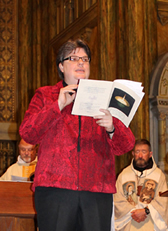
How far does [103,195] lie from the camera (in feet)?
6.66

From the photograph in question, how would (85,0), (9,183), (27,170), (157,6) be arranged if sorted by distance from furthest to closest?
(85,0)
(157,6)
(27,170)
(9,183)

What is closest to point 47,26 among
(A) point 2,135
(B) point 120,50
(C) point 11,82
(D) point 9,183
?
(C) point 11,82

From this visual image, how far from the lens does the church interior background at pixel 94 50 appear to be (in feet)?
20.2

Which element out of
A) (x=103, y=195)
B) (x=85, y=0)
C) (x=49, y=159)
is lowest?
(x=103, y=195)

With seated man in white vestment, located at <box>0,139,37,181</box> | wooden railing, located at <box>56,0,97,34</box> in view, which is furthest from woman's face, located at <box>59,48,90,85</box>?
wooden railing, located at <box>56,0,97,34</box>

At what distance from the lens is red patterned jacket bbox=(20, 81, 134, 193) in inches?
77.9

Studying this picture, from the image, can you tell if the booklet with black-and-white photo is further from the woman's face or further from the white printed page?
the woman's face

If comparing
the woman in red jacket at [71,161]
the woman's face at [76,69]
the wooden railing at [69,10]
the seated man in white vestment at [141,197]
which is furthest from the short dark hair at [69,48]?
the wooden railing at [69,10]

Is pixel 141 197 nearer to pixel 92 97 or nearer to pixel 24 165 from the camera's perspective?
pixel 24 165

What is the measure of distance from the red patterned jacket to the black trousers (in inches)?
1.7

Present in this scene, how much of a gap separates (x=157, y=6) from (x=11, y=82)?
5.63 meters

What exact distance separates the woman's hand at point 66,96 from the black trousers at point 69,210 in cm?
46

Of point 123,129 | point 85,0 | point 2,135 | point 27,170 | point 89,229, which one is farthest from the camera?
point 2,135

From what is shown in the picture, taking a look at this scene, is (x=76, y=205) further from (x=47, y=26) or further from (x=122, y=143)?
(x=47, y=26)
